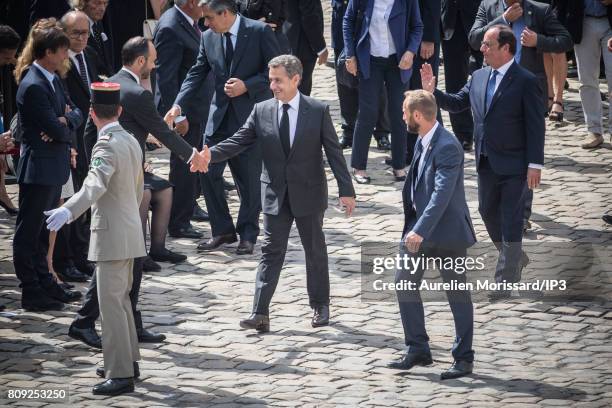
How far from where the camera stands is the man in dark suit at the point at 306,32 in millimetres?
15516

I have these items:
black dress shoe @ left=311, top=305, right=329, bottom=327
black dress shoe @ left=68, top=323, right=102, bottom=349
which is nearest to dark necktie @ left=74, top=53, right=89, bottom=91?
black dress shoe @ left=68, top=323, right=102, bottom=349

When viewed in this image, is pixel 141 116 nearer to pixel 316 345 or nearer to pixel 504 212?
pixel 316 345

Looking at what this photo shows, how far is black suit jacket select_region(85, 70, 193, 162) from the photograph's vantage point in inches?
438

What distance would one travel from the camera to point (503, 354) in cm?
1037

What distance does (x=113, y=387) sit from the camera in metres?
9.58

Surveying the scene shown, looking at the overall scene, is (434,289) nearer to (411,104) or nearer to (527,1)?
(411,104)

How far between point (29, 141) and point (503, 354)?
423cm

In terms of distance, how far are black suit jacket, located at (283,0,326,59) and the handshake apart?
2.72 m

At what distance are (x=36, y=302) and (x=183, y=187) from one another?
99.8 inches

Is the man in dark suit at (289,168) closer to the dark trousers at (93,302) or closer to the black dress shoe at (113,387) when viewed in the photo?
the dark trousers at (93,302)

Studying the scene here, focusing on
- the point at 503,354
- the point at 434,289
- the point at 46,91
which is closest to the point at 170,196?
the point at 46,91

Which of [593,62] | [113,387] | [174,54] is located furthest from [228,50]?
[593,62]

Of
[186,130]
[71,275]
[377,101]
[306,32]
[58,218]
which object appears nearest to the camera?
[58,218]

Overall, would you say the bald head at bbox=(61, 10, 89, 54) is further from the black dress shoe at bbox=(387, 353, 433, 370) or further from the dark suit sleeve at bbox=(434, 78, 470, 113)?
the black dress shoe at bbox=(387, 353, 433, 370)
